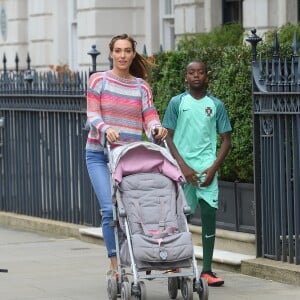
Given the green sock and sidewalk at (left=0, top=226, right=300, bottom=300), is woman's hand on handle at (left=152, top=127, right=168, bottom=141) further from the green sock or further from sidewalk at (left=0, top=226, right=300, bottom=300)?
sidewalk at (left=0, top=226, right=300, bottom=300)

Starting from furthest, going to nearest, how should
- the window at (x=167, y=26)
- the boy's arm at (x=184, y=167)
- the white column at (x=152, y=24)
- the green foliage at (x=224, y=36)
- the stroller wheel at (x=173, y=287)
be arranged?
the white column at (x=152, y=24), the window at (x=167, y=26), the green foliage at (x=224, y=36), the boy's arm at (x=184, y=167), the stroller wheel at (x=173, y=287)

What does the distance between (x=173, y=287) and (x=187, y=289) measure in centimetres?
39

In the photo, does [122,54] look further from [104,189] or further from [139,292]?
[139,292]

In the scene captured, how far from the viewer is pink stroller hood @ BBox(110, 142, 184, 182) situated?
980cm

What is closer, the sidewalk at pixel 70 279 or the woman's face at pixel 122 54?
the woman's face at pixel 122 54

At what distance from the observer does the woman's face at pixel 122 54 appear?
33.7 feet

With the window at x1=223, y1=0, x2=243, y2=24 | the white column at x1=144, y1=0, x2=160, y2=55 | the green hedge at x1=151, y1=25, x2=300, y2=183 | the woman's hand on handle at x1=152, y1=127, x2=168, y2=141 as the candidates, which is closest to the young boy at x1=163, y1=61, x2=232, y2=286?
the woman's hand on handle at x1=152, y1=127, x2=168, y2=141

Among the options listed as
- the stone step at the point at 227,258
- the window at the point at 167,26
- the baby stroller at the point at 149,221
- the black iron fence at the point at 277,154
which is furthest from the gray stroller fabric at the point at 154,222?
the window at the point at 167,26

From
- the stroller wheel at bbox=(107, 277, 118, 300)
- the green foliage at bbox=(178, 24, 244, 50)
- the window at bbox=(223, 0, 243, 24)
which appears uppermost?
the window at bbox=(223, 0, 243, 24)

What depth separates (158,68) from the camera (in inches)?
537

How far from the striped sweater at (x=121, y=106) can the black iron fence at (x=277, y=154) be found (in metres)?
1.27

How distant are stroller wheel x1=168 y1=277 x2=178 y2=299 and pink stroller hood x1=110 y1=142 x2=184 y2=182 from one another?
77cm

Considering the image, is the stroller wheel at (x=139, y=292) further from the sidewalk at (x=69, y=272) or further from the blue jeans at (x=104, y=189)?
the sidewalk at (x=69, y=272)

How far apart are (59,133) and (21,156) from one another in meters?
1.00
